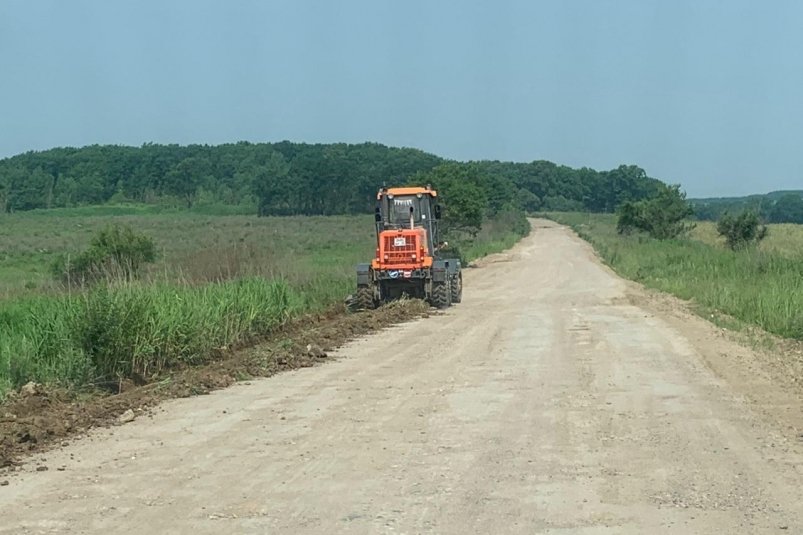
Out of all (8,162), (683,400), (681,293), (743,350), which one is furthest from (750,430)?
(8,162)

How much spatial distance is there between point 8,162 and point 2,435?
146 m

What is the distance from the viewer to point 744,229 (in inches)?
2100

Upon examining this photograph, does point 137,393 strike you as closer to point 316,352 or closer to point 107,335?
point 107,335

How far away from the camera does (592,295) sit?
29031 mm

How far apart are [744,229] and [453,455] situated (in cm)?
4894

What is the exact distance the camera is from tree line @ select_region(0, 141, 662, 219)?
113812 mm

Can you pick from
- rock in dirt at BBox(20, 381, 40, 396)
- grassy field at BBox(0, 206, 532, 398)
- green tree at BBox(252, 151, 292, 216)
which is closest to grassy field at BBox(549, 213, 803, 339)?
grassy field at BBox(0, 206, 532, 398)

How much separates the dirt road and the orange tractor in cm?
817

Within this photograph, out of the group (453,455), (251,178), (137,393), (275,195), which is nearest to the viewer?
(453,455)

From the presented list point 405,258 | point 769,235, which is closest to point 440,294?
point 405,258

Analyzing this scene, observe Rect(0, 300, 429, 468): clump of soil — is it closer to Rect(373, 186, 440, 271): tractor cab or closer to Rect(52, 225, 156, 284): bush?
Rect(373, 186, 440, 271): tractor cab

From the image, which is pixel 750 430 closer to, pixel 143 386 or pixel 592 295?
pixel 143 386

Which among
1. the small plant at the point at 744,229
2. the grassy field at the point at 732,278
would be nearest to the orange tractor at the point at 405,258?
the grassy field at the point at 732,278

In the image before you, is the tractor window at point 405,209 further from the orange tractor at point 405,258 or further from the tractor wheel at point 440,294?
the tractor wheel at point 440,294
